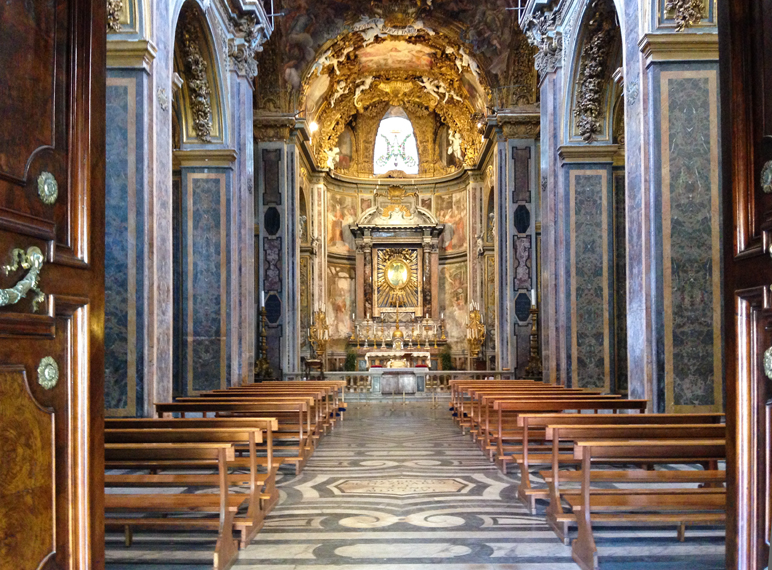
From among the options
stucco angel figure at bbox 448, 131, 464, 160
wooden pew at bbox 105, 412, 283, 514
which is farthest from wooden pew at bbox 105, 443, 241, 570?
stucco angel figure at bbox 448, 131, 464, 160

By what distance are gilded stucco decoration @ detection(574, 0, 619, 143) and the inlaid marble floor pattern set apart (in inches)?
291

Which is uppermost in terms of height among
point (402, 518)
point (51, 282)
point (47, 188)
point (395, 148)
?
point (395, 148)

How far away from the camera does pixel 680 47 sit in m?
8.36

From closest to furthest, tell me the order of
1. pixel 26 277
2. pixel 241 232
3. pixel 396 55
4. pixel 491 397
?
pixel 26 277
pixel 491 397
pixel 241 232
pixel 396 55

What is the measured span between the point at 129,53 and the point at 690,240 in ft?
22.7

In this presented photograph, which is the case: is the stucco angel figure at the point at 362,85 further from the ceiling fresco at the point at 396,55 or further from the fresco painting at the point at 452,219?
the fresco painting at the point at 452,219

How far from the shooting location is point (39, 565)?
7.38 feet

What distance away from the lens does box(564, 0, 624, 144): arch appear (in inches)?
482

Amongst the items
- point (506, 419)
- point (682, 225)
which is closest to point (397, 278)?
point (506, 419)

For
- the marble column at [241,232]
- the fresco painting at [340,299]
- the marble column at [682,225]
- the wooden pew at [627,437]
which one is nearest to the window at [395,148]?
the fresco painting at [340,299]

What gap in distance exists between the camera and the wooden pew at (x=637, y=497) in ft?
14.2

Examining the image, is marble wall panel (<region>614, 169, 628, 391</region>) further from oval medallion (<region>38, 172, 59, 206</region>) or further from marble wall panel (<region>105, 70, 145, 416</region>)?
oval medallion (<region>38, 172, 59, 206</region>)

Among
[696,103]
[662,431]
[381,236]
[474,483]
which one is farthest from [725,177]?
[381,236]

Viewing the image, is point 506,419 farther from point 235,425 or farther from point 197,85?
point 197,85
